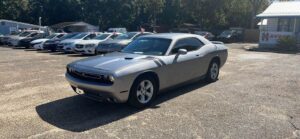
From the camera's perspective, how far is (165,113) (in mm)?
5863

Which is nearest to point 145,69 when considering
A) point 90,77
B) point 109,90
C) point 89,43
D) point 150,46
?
point 109,90

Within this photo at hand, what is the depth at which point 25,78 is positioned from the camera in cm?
948

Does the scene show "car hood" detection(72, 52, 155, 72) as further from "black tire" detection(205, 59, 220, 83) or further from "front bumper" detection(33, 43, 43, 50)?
"front bumper" detection(33, 43, 43, 50)

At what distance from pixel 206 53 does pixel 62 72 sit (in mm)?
5089

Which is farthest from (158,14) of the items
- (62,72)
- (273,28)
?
(62,72)

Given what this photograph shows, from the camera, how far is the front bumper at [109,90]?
5511 mm

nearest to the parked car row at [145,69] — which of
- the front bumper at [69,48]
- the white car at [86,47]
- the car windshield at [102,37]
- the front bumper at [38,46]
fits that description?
the white car at [86,47]

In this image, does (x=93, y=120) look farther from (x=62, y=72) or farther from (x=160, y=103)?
(x=62, y=72)

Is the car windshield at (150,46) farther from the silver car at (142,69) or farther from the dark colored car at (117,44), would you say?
the dark colored car at (117,44)

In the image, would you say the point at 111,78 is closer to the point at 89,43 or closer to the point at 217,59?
the point at 217,59

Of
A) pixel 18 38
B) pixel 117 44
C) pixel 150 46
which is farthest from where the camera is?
pixel 18 38

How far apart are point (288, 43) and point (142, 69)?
20.0m

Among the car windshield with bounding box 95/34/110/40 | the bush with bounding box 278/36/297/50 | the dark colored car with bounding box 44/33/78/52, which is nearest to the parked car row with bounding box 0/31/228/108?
the car windshield with bounding box 95/34/110/40

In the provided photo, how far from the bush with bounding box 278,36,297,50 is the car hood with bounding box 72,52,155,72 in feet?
63.9
